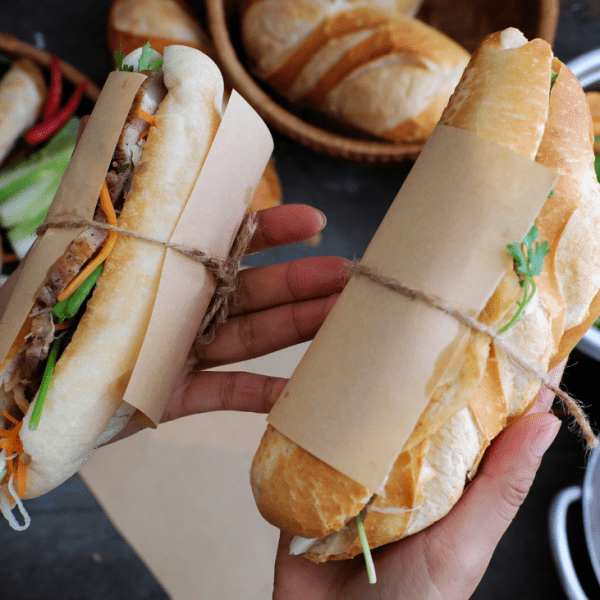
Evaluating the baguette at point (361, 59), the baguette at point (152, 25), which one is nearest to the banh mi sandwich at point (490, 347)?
the baguette at point (361, 59)

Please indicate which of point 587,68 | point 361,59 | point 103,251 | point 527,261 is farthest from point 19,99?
point 587,68

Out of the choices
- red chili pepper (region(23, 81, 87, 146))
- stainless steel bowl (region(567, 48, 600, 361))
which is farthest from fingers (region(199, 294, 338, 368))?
stainless steel bowl (region(567, 48, 600, 361))

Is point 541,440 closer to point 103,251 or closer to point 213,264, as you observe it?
point 213,264

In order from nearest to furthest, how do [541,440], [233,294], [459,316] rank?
1. [459,316]
2. [541,440]
3. [233,294]

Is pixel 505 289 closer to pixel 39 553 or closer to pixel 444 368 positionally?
pixel 444 368

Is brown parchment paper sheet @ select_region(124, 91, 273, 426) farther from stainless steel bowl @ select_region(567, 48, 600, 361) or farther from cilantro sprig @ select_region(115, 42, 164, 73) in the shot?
stainless steel bowl @ select_region(567, 48, 600, 361)

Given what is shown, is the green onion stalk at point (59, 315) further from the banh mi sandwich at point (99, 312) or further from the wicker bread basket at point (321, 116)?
the wicker bread basket at point (321, 116)
